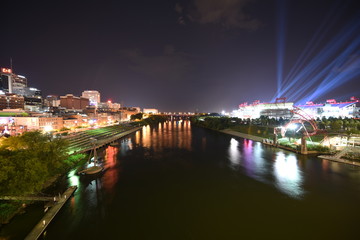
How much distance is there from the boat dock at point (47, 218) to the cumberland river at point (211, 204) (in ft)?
1.48

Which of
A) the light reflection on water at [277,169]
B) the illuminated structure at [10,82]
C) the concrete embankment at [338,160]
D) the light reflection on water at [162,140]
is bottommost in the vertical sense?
the light reflection on water at [162,140]

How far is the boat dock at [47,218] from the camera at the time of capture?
34.2 feet

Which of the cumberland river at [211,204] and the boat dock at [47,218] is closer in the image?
the boat dock at [47,218]

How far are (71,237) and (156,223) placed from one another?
5.56 metres

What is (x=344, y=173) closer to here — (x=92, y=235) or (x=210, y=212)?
(x=210, y=212)

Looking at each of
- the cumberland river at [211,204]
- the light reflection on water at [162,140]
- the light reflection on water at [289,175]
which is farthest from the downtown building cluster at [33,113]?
the light reflection on water at [289,175]

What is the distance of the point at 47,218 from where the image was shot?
469 inches

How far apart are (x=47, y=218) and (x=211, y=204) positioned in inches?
492

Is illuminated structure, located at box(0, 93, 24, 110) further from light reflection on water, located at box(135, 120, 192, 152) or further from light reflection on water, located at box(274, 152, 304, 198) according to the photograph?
light reflection on water, located at box(274, 152, 304, 198)

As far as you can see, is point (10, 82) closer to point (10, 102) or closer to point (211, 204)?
point (10, 102)

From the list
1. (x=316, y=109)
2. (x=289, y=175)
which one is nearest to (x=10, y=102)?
(x=289, y=175)

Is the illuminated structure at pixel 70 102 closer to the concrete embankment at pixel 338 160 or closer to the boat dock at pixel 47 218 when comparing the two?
the boat dock at pixel 47 218

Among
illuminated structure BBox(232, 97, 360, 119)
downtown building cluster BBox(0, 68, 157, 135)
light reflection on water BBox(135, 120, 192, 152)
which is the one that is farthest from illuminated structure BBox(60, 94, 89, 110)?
illuminated structure BBox(232, 97, 360, 119)

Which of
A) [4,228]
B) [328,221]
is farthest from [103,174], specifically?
[328,221]
